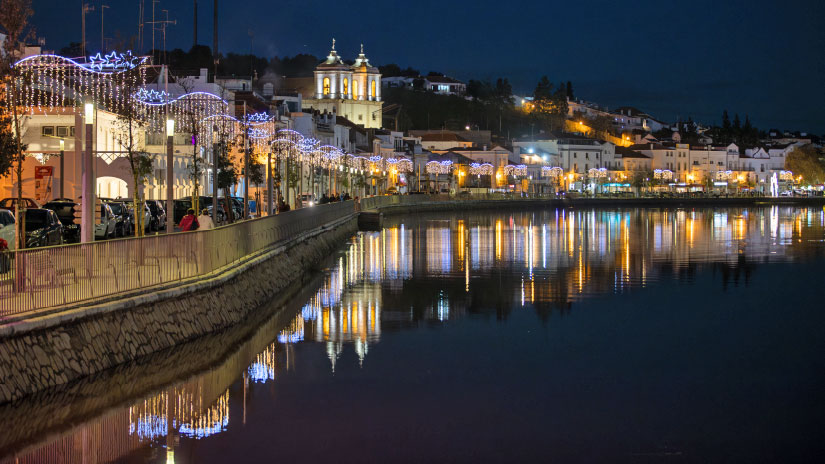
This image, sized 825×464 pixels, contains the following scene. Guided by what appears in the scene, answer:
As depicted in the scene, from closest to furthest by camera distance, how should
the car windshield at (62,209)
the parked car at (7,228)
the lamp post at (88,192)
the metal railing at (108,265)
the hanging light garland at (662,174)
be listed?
the metal railing at (108,265) < the lamp post at (88,192) < the parked car at (7,228) < the car windshield at (62,209) < the hanging light garland at (662,174)

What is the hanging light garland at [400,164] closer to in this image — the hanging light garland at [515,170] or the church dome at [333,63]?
the hanging light garland at [515,170]

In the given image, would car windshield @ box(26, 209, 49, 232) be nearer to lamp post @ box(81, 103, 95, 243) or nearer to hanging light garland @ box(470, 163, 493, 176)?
lamp post @ box(81, 103, 95, 243)

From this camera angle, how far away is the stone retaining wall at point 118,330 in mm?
14164

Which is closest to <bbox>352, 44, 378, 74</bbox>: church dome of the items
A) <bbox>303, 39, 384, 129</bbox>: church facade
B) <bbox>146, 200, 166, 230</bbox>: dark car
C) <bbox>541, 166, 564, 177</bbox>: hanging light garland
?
<bbox>303, 39, 384, 129</bbox>: church facade

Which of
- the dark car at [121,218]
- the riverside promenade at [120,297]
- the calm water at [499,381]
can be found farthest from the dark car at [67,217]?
the calm water at [499,381]

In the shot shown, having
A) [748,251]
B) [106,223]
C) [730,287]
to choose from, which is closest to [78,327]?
[106,223]

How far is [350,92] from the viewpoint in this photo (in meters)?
174

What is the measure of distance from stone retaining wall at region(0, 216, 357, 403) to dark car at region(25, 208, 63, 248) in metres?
5.80

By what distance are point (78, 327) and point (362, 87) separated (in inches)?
6398

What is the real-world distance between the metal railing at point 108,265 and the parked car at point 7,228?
548 centimetres

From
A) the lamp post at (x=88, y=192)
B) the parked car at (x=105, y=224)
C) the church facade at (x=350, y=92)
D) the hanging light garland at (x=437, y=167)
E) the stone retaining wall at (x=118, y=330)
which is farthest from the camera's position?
the church facade at (x=350, y=92)

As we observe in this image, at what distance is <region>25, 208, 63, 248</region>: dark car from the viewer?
1055 inches

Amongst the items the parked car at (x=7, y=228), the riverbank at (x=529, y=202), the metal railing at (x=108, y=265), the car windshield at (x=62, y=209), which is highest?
the riverbank at (x=529, y=202)

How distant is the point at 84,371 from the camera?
619 inches
